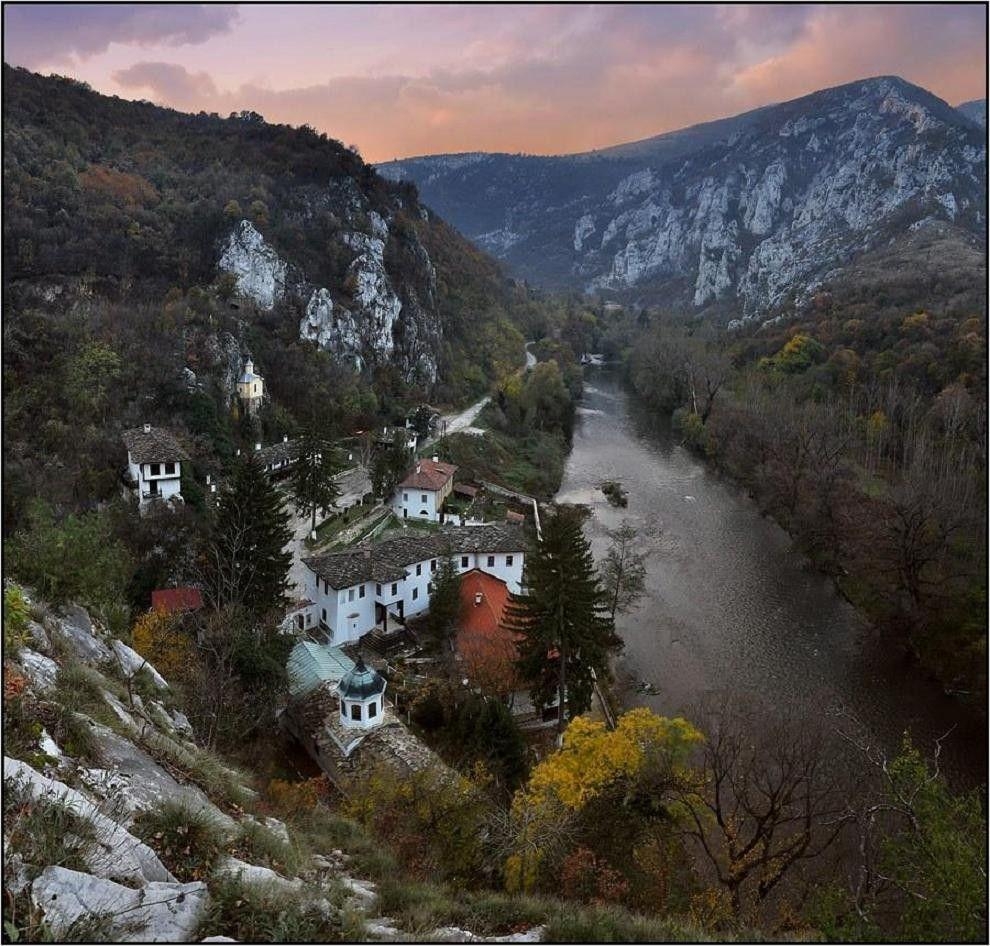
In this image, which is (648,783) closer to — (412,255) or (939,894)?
(939,894)

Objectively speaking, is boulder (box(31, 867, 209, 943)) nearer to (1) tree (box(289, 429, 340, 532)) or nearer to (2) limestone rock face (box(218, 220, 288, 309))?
(1) tree (box(289, 429, 340, 532))

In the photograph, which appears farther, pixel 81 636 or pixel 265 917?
pixel 81 636

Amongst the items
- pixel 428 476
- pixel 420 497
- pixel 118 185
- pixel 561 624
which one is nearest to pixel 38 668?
pixel 561 624

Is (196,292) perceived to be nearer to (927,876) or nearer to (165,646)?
(165,646)

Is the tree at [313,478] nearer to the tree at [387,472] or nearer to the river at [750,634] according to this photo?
the tree at [387,472]

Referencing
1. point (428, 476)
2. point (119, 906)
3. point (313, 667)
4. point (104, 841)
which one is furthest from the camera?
point (428, 476)

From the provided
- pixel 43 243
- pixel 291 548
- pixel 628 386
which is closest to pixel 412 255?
pixel 628 386
